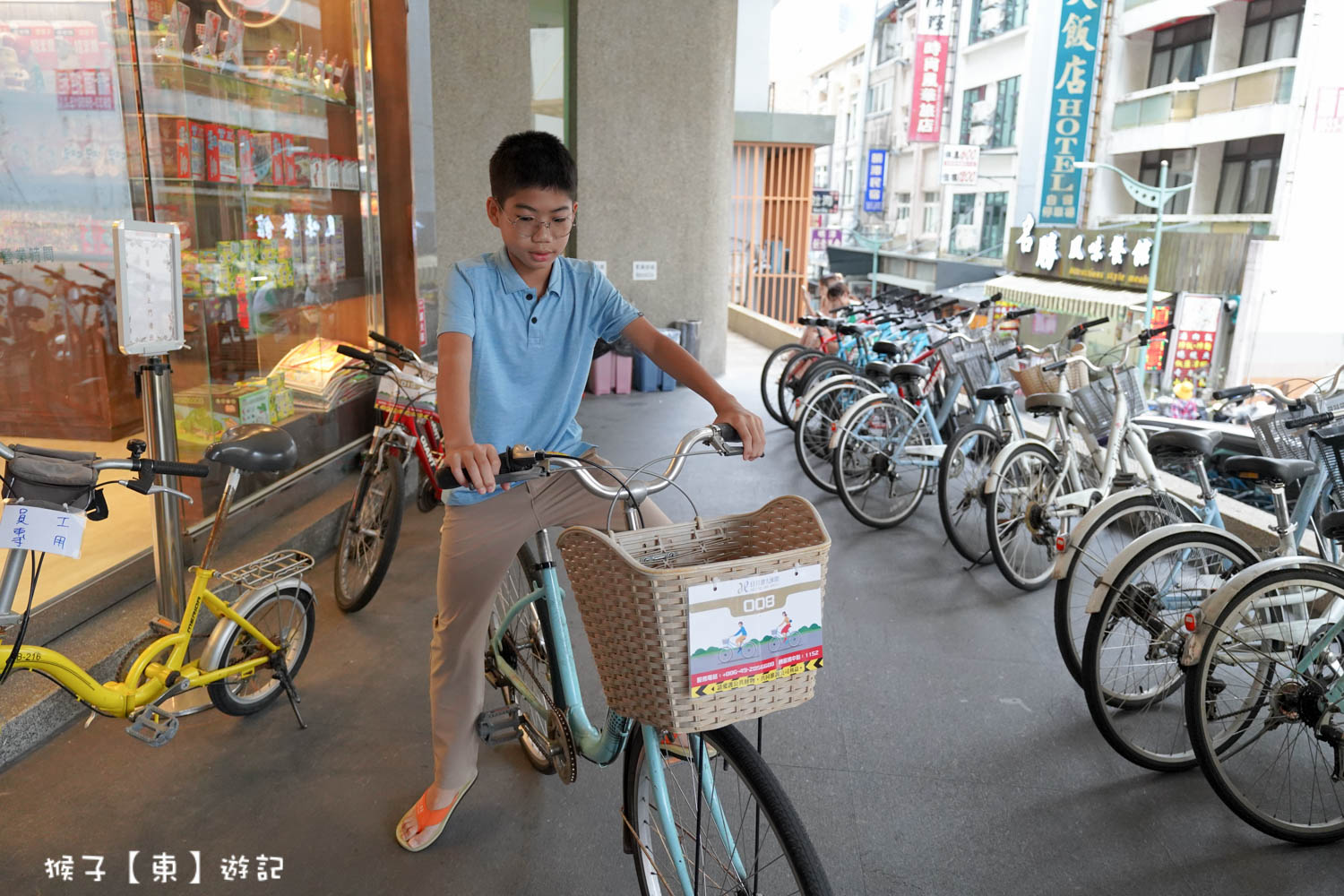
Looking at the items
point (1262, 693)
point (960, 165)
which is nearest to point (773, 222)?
point (960, 165)

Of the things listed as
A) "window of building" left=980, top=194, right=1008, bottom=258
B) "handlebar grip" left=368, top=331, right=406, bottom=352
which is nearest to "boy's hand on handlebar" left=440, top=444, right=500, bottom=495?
"handlebar grip" left=368, top=331, right=406, bottom=352

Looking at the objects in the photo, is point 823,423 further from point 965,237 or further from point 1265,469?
point 965,237

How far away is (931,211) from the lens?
88.5 feet

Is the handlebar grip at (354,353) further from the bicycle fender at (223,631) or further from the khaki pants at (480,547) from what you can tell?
the khaki pants at (480,547)

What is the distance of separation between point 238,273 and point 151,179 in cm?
77

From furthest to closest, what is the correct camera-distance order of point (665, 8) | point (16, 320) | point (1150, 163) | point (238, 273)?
point (1150, 163)
point (665, 8)
point (238, 273)
point (16, 320)

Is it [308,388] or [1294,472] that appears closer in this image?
[1294,472]

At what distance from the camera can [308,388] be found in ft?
14.4

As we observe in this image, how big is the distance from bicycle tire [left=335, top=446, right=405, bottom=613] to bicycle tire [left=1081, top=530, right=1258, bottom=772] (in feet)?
7.76

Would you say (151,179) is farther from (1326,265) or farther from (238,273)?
(1326,265)

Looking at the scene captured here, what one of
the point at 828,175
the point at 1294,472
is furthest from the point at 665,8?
the point at 828,175

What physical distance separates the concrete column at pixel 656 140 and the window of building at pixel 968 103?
715 inches

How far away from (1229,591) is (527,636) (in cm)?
168

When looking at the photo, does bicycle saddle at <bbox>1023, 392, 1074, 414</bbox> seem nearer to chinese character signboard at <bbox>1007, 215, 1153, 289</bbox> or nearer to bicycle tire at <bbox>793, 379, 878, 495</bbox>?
bicycle tire at <bbox>793, 379, 878, 495</bbox>
